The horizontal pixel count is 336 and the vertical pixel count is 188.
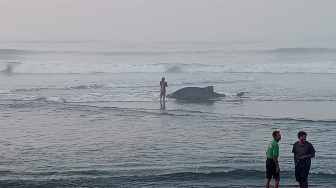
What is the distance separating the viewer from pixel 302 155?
36.1 ft

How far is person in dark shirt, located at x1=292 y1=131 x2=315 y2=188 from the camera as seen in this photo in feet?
36.0

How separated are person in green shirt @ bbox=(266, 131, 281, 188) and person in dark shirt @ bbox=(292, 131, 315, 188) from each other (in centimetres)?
39

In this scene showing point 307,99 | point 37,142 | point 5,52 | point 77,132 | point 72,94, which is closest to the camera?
point 37,142

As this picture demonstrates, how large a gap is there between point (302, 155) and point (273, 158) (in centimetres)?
63

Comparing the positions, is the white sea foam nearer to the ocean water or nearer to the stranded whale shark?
the ocean water

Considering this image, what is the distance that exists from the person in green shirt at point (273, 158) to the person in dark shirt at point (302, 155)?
0.39m

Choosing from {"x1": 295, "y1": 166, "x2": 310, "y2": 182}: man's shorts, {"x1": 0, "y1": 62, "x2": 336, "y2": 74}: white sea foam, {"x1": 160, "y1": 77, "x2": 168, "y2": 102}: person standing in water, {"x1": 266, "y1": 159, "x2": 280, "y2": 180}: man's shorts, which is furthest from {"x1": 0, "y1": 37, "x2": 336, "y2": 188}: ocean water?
{"x1": 0, "y1": 62, "x2": 336, "y2": 74}: white sea foam

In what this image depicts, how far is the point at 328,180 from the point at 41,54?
62.1 metres

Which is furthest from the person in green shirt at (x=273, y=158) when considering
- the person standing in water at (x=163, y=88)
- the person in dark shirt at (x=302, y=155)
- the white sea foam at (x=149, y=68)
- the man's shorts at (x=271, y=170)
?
the white sea foam at (x=149, y=68)

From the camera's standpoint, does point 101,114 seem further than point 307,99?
No

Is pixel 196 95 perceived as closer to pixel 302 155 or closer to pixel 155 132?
pixel 155 132

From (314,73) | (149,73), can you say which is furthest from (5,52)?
(314,73)

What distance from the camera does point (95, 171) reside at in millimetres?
13625

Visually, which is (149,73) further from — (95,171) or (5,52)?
(95,171)
